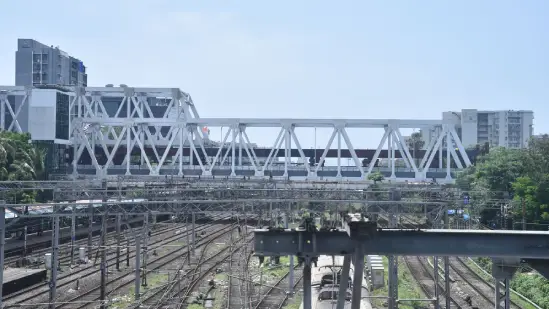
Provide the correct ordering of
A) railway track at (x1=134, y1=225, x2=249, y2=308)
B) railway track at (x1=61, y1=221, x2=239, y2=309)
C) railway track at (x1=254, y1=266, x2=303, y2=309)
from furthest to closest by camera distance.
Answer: railway track at (x1=254, y1=266, x2=303, y2=309), railway track at (x1=61, y1=221, x2=239, y2=309), railway track at (x1=134, y1=225, x2=249, y2=308)

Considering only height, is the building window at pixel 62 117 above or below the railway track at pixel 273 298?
→ above

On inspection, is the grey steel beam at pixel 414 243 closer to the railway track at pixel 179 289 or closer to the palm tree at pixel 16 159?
the railway track at pixel 179 289

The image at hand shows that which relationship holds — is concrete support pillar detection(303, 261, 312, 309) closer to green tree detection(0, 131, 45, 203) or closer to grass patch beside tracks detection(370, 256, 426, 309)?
grass patch beside tracks detection(370, 256, 426, 309)

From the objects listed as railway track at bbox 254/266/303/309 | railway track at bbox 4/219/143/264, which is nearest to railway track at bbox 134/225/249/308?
railway track at bbox 254/266/303/309

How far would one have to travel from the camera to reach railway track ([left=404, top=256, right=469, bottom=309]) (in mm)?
18280

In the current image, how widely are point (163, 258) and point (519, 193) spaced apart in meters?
20.6

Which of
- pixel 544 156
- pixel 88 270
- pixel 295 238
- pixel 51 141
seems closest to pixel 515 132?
pixel 544 156

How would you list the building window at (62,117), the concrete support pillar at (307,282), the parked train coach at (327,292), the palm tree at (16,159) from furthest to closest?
1. the building window at (62,117)
2. the palm tree at (16,159)
3. the parked train coach at (327,292)
4. the concrete support pillar at (307,282)

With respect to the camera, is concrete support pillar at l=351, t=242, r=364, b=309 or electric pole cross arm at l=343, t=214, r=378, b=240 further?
electric pole cross arm at l=343, t=214, r=378, b=240

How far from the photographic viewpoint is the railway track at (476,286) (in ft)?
59.6

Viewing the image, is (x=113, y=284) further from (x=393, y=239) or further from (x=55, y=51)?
(x=55, y=51)

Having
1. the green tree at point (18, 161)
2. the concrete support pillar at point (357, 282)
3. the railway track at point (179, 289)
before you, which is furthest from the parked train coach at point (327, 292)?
the green tree at point (18, 161)

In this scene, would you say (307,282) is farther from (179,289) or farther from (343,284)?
(179,289)

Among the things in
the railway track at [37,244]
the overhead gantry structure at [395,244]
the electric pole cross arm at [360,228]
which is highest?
the electric pole cross arm at [360,228]
